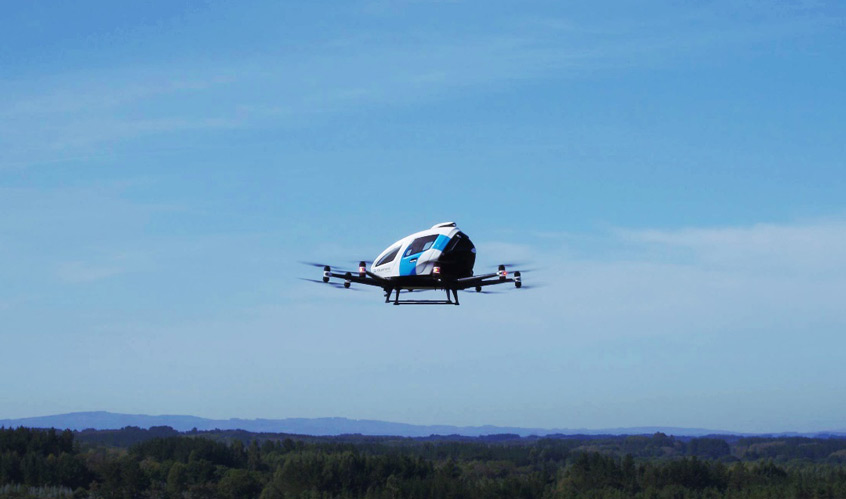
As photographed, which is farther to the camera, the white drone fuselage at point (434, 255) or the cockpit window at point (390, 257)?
the cockpit window at point (390, 257)

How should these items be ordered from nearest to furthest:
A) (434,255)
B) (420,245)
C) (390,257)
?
(434,255), (420,245), (390,257)

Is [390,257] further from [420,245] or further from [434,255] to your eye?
[434,255]

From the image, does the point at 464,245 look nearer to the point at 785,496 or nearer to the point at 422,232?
the point at 422,232

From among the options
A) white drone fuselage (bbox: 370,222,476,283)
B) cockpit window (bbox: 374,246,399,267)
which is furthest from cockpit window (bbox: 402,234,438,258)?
cockpit window (bbox: 374,246,399,267)

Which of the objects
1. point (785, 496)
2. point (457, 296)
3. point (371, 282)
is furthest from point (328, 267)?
point (785, 496)

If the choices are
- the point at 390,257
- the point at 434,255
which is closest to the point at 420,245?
the point at 434,255

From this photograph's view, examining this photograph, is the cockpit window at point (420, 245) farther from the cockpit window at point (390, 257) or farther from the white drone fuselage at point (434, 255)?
the cockpit window at point (390, 257)

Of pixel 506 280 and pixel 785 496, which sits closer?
pixel 506 280

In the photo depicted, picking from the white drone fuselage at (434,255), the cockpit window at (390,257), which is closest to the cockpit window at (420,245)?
the white drone fuselage at (434,255)
